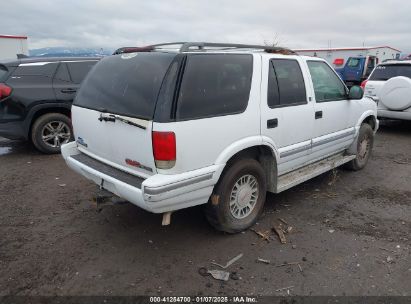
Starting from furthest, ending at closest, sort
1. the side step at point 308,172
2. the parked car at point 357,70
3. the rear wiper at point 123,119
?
the parked car at point 357,70
the side step at point 308,172
the rear wiper at point 123,119

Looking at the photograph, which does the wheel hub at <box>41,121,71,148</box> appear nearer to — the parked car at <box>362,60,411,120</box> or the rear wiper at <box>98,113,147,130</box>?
the rear wiper at <box>98,113,147,130</box>

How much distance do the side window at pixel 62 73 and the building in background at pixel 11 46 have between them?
15378 mm

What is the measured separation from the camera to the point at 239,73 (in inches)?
137

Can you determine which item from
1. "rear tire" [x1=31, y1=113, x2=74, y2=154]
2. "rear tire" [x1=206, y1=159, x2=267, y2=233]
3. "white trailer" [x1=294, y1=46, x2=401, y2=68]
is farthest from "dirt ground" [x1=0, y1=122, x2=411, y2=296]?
"white trailer" [x1=294, y1=46, x2=401, y2=68]

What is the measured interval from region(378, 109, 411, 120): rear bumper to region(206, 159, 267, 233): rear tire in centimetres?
568

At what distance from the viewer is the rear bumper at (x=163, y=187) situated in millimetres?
2875

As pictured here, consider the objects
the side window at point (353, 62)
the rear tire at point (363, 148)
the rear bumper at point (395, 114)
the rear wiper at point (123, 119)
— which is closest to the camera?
the rear wiper at point (123, 119)

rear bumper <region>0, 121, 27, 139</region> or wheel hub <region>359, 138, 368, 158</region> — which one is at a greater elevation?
rear bumper <region>0, 121, 27, 139</region>

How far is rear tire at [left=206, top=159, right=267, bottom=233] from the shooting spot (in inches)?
134

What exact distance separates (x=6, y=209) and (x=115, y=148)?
6.62 feet

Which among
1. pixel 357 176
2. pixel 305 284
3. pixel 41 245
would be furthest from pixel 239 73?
pixel 357 176

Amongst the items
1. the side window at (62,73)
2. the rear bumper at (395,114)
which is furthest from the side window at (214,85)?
the rear bumper at (395,114)

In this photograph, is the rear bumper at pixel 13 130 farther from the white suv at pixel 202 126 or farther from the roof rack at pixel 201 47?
the roof rack at pixel 201 47

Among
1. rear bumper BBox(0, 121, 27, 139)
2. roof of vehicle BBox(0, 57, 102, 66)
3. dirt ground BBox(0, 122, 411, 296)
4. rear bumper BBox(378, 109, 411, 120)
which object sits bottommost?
dirt ground BBox(0, 122, 411, 296)
